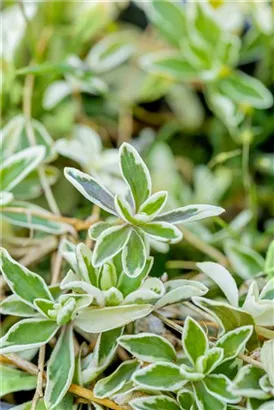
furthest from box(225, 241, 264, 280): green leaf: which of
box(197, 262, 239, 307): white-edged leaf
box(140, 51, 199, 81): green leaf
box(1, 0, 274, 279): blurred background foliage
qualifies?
box(140, 51, 199, 81): green leaf

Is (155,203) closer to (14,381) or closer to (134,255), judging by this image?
(134,255)

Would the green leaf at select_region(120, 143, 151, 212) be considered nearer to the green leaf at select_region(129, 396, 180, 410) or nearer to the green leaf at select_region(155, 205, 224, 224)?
the green leaf at select_region(155, 205, 224, 224)

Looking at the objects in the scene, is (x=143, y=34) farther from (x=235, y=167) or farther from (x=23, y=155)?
(x=23, y=155)

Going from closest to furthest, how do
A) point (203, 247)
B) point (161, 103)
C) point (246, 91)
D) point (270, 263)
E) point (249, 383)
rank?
point (249, 383) < point (270, 263) < point (203, 247) < point (246, 91) < point (161, 103)

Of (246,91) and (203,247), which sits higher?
(246,91)

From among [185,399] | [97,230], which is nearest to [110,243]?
[97,230]

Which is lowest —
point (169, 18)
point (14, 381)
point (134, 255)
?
point (14, 381)
